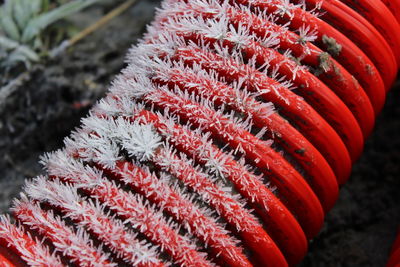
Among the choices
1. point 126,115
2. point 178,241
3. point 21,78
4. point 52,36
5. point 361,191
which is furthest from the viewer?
A: point 52,36

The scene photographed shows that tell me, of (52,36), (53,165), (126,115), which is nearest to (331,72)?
(126,115)

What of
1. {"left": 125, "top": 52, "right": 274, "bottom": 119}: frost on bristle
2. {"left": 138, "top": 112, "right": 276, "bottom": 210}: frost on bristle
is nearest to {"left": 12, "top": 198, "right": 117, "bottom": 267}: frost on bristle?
{"left": 138, "top": 112, "right": 276, "bottom": 210}: frost on bristle

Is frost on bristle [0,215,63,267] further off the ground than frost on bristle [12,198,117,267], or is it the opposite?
frost on bristle [12,198,117,267]

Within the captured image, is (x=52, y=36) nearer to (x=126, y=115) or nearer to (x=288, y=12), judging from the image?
(x=126, y=115)

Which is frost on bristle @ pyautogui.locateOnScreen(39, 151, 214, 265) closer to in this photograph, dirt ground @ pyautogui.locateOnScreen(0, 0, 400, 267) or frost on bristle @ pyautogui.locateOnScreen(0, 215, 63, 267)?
frost on bristle @ pyautogui.locateOnScreen(0, 215, 63, 267)

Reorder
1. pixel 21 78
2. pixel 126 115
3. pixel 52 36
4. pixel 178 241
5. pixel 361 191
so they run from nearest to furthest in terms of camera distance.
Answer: pixel 178 241
pixel 126 115
pixel 361 191
pixel 21 78
pixel 52 36

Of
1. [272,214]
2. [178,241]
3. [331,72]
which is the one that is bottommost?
[178,241]
